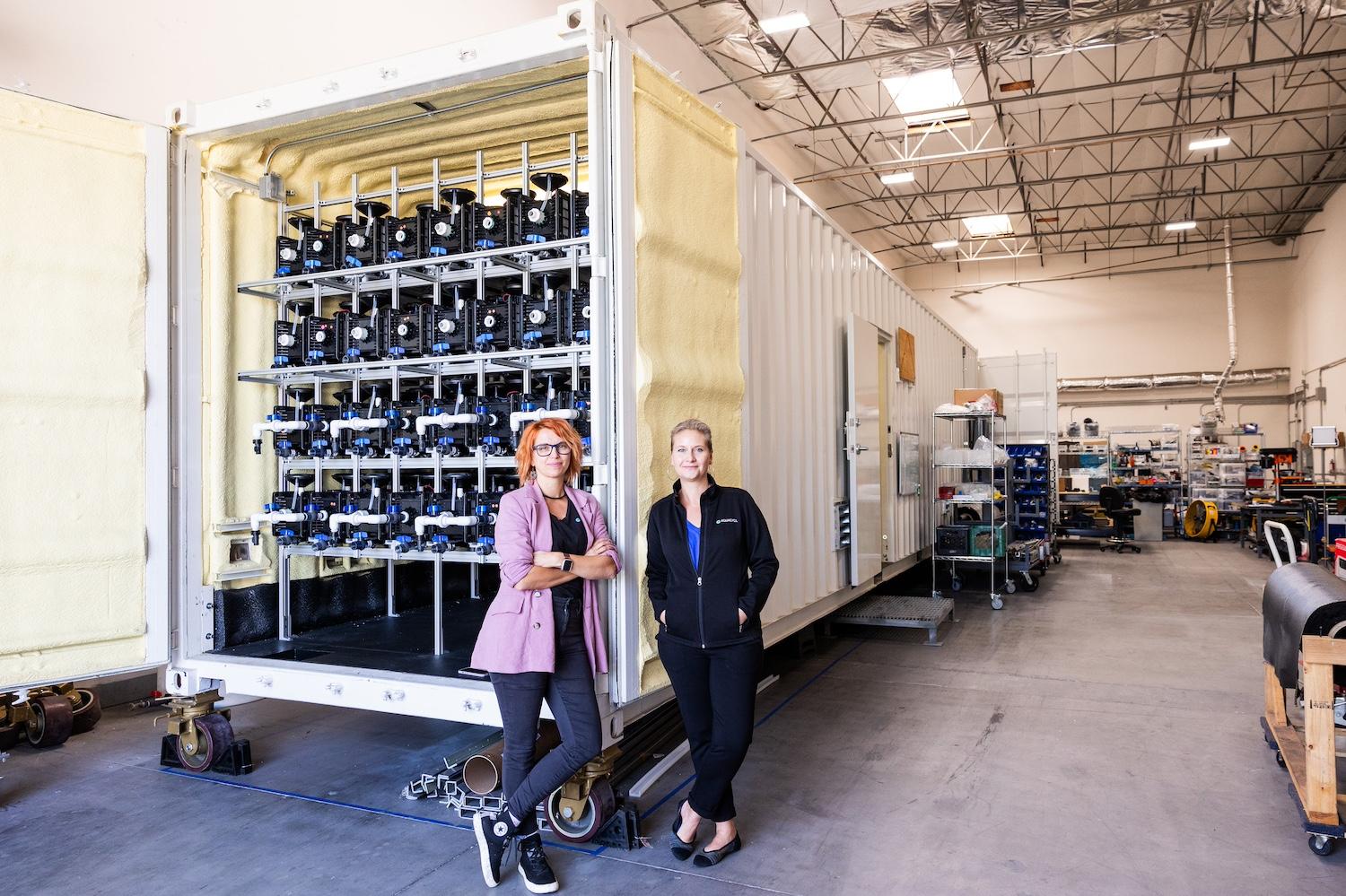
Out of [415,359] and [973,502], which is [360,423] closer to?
[415,359]

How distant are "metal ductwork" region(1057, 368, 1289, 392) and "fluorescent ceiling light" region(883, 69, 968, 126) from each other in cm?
923

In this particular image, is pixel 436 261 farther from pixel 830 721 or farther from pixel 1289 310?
pixel 1289 310

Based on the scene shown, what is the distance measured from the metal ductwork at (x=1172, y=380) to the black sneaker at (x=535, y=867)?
67.2 ft

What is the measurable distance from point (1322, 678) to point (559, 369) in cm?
368

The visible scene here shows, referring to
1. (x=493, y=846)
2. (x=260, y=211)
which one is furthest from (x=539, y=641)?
(x=260, y=211)

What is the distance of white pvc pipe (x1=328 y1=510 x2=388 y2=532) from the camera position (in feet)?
14.4

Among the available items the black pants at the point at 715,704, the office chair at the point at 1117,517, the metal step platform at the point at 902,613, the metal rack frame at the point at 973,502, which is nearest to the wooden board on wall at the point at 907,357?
the metal rack frame at the point at 973,502

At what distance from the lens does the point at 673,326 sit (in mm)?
3771

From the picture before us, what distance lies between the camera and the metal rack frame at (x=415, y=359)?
4.13 metres

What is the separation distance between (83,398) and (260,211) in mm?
1488

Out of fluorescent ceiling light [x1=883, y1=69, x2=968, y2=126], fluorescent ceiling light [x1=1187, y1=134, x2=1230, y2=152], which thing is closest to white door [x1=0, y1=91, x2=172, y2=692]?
fluorescent ceiling light [x1=883, y1=69, x2=968, y2=126]

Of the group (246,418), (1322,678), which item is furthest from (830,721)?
(246,418)

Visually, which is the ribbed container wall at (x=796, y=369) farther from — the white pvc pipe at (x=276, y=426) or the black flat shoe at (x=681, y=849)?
the white pvc pipe at (x=276, y=426)

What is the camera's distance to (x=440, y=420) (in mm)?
4270
